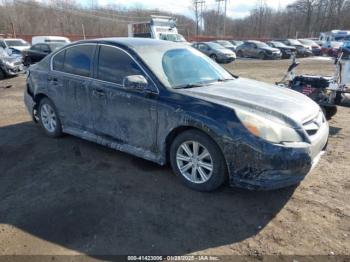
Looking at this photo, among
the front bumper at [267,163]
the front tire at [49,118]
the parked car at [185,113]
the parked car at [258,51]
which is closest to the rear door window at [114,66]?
the parked car at [185,113]

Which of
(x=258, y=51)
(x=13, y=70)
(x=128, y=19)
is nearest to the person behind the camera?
(x=13, y=70)

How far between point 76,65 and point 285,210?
3.62m

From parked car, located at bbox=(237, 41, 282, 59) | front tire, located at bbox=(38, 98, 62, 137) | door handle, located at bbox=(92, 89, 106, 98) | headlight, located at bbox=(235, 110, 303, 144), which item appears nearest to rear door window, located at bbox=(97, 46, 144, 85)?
door handle, located at bbox=(92, 89, 106, 98)

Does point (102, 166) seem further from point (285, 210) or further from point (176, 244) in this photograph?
point (285, 210)

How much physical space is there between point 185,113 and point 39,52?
17599 mm

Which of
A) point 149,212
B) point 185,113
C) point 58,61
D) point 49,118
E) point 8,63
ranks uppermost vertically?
point 58,61

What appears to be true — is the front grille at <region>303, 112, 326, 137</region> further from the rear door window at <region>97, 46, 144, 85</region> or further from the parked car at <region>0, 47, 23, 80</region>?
the parked car at <region>0, 47, 23, 80</region>

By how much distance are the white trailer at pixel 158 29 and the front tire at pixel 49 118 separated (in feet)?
53.4

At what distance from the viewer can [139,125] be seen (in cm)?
415

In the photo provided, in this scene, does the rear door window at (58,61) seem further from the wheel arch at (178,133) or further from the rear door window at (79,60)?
the wheel arch at (178,133)

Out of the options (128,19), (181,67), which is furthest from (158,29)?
(128,19)

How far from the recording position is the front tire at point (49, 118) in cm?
550

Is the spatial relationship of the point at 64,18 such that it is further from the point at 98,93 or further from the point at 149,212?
the point at 149,212

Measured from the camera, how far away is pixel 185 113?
3658 millimetres
